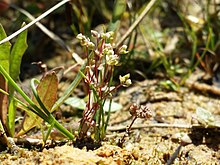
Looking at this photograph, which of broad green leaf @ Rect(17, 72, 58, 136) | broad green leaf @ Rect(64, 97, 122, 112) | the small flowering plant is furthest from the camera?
broad green leaf @ Rect(64, 97, 122, 112)

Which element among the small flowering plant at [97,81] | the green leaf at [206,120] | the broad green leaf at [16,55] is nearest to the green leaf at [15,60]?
the broad green leaf at [16,55]

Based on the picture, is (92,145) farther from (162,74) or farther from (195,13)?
(195,13)

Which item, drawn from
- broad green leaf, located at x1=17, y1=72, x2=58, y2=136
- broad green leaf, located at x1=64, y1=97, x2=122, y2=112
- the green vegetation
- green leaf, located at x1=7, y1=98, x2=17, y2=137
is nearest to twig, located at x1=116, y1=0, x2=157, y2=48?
the green vegetation

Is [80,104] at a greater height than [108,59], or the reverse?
[108,59]

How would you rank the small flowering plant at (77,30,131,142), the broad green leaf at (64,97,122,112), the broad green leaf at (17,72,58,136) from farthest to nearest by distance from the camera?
the broad green leaf at (64,97,122,112) < the broad green leaf at (17,72,58,136) < the small flowering plant at (77,30,131,142)

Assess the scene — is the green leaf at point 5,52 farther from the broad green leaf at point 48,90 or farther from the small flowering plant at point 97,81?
the small flowering plant at point 97,81

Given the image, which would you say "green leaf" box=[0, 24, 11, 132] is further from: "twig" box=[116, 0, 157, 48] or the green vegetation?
"twig" box=[116, 0, 157, 48]

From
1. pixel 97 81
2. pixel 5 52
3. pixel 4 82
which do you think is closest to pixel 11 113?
pixel 4 82

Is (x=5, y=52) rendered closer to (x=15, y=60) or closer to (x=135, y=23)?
(x=15, y=60)

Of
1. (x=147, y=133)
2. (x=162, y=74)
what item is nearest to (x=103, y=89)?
(x=147, y=133)

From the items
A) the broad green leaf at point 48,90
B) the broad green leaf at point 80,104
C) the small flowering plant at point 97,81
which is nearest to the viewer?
the small flowering plant at point 97,81

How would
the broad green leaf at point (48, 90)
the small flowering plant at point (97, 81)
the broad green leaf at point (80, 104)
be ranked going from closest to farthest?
the small flowering plant at point (97, 81)
the broad green leaf at point (48, 90)
the broad green leaf at point (80, 104)
